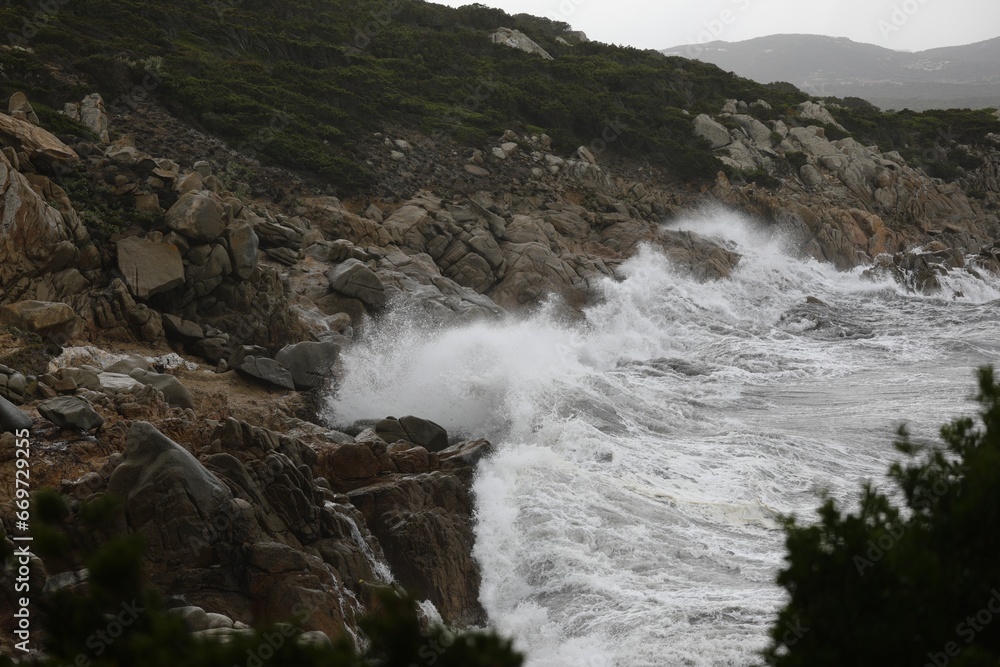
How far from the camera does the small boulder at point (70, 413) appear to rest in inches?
408

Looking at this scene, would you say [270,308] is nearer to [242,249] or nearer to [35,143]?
[242,249]

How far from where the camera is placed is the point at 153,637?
12.6 feet

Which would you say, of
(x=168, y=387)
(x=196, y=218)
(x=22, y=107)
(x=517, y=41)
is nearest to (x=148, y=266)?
(x=196, y=218)

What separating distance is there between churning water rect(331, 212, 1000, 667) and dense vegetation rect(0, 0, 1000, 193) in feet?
31.4

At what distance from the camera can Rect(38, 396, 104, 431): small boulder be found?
1035cm

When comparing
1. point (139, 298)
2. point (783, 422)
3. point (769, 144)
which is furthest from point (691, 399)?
point (769, 144)

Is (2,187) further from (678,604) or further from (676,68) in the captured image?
(676,68)

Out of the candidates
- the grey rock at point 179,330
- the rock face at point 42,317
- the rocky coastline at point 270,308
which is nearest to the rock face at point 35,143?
the rocky coastline at point 270,308

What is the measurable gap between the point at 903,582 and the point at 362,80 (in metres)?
31.8

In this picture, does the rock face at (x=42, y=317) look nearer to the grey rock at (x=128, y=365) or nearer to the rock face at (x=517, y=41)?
the grey rock at (x=128, y=365)

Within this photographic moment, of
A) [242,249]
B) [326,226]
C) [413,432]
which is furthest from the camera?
[326,226]

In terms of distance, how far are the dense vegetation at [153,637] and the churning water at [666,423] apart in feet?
19.4

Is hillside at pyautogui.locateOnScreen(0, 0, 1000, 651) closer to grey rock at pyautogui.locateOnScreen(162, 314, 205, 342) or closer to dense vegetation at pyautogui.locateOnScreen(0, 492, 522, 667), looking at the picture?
grey rock at pyautogui.locateOnScreen(162, 314, 205, 342)

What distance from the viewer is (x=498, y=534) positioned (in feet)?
39.9
